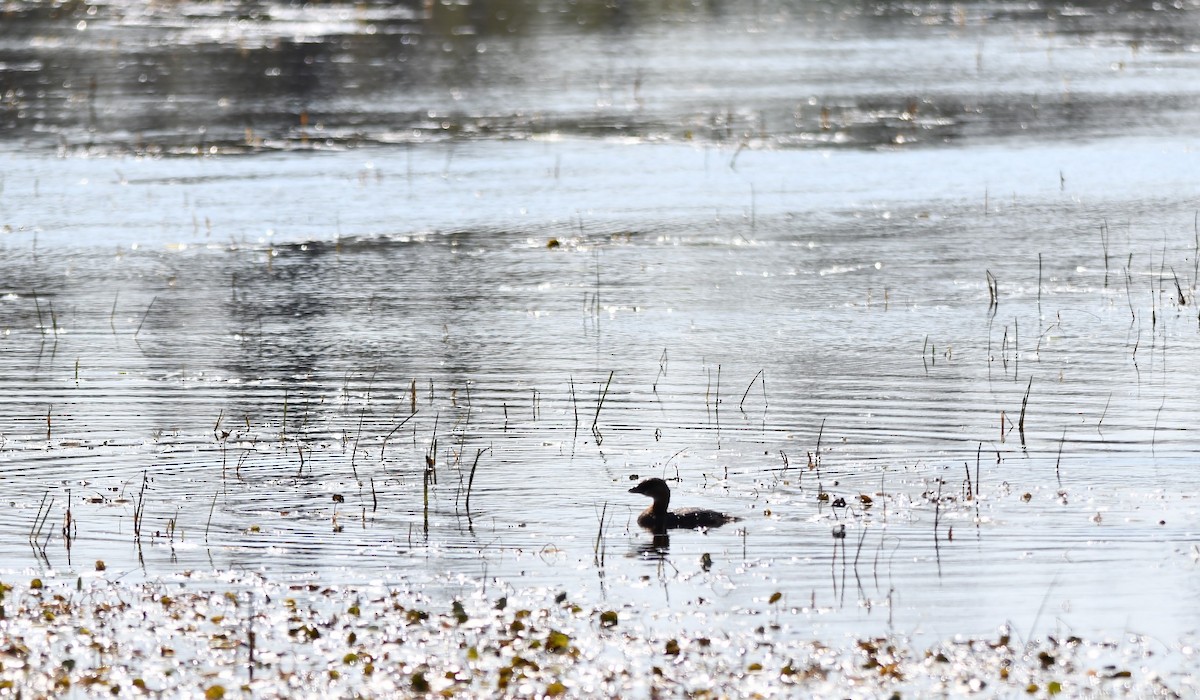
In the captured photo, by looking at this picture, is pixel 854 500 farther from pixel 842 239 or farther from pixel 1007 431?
pixel 842 239

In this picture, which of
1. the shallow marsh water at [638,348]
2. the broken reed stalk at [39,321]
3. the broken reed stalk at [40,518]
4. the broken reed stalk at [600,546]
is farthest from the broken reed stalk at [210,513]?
the broken reed stalk at [39,321]

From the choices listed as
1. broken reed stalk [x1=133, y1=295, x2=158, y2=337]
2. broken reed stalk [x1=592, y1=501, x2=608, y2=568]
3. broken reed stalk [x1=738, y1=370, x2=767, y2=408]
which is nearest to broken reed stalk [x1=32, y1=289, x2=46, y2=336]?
broken reed stalk [x1=133, y1=295, x2=158, y2=337]

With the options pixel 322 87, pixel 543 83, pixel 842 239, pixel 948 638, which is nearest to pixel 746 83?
pixel 543 83

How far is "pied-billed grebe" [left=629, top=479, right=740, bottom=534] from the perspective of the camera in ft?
42.7

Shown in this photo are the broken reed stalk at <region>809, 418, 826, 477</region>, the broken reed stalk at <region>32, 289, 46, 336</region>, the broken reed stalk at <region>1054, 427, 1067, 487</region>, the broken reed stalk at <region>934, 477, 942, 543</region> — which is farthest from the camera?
the broken reed stalk at <region>32, 289, 46, 336</region>

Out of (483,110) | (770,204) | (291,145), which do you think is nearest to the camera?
(770,204)

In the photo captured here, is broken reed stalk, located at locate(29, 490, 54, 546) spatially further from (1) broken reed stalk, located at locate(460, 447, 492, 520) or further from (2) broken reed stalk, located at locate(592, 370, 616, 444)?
(2) broken reed stalk, located at locate(592, 370, 616, 444)

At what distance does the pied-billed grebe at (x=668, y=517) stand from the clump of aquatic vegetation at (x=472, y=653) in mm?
1710

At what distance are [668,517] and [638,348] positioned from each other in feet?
21.9

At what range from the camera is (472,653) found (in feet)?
33.3

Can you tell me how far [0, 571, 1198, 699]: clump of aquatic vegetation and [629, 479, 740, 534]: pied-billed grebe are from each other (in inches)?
67.3

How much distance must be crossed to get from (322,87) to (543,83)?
5.57m

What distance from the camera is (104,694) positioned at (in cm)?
982

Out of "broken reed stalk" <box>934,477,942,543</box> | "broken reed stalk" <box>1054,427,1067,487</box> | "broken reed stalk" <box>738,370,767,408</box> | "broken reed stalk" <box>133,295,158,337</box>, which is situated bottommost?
"broken reed stalk" <box>934,477,942,543</box>
